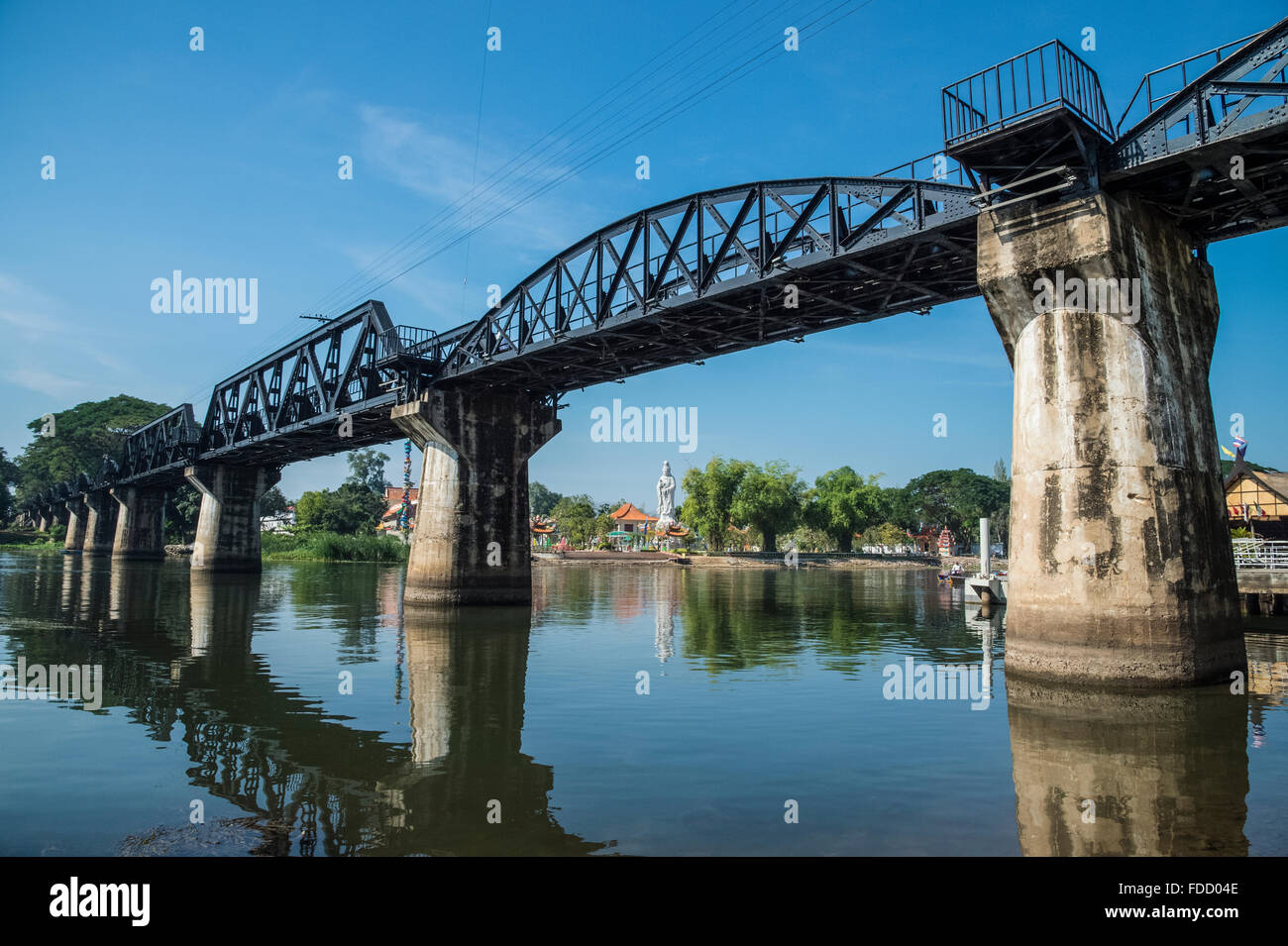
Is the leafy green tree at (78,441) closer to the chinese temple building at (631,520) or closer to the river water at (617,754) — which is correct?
the chinese temple building at (631,520)

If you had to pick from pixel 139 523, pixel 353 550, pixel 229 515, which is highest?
pixel 139 523

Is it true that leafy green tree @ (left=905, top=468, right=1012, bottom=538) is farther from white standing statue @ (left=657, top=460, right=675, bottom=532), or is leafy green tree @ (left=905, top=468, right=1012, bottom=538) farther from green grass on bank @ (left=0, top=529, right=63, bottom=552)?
green grass on bank @ (left=0, top=529, right=63, bottom=552)

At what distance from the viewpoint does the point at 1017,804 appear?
30.9 ft

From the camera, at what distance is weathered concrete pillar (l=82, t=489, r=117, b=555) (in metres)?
109

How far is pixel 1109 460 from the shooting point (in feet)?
53.2

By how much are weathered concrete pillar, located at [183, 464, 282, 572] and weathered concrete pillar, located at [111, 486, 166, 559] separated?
3219 centimetres

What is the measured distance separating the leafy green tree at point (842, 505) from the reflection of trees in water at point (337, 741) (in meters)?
104

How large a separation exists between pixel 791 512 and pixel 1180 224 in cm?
10293

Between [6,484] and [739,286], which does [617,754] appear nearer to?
[739,286]

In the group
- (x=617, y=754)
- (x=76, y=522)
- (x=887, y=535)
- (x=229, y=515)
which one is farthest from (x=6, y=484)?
(x=617, y=754)

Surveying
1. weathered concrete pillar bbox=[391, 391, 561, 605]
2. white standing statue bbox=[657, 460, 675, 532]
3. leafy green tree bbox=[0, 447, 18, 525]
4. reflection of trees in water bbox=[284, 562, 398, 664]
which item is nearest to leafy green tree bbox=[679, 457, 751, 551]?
white standing statue bbox=[657, 460, 675, 532]

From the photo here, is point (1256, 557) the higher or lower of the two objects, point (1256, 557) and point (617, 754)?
the higher

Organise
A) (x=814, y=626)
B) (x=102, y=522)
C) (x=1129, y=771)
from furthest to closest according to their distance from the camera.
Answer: (x=102, y=522) → (x=814, y=626) → (x=1129, y=771)

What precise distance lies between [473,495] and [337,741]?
2501 cm
